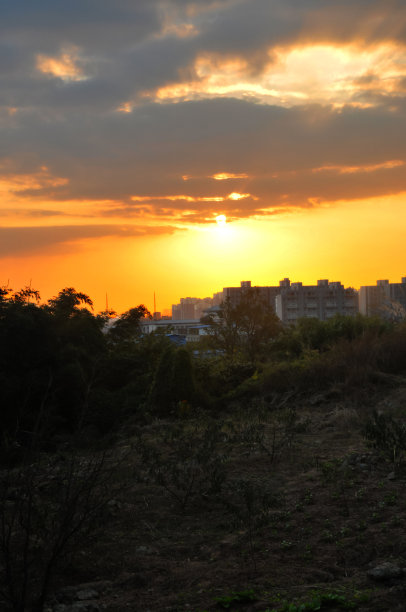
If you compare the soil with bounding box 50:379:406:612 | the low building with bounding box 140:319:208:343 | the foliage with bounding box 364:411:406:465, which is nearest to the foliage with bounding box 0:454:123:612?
the soil with bounding box 50:379:406:612

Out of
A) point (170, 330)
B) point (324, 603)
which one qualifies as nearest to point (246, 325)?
point (170, 330)

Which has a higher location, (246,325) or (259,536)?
(246,325)

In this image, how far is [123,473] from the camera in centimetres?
586

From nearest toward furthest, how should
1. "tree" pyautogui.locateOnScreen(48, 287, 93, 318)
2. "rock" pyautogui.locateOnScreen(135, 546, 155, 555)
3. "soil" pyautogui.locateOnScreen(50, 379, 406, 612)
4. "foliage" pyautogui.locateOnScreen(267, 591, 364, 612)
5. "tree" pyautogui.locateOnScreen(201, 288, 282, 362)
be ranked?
"foliage" pyautogui.locateOnScreen(267, 591, 364, 612) → "soil" pyautogui.locateOnScreen(50, 379, 406, 612) → "rock" pyautogui.locateOnScreen(135, 546, 155, 555) → "tree" pyautogui.locateOnScreen(48, 287, 93, 318) → "tree" pyautogui.locateOnScreen(201, 288, 282, 362)

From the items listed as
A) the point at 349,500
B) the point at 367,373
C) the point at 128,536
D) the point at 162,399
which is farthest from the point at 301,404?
the point at 128,536

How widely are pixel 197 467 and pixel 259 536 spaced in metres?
1.96

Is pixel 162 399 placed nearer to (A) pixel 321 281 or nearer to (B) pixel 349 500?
(B) pixel 349 500

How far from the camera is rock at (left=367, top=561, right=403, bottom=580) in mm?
3277

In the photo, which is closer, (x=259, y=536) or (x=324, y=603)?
Answer: (x=324, y=603)

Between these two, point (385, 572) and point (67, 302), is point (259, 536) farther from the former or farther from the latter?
point (67, 302)

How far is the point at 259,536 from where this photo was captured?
4191mm

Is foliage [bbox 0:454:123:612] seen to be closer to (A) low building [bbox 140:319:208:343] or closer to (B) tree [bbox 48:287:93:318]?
(B) tree [bbox 48:287:93:318]

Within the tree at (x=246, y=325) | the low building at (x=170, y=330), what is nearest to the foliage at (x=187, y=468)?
the low building at (x=170, y=330)

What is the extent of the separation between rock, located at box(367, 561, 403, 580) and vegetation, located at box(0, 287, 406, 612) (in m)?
0.11
